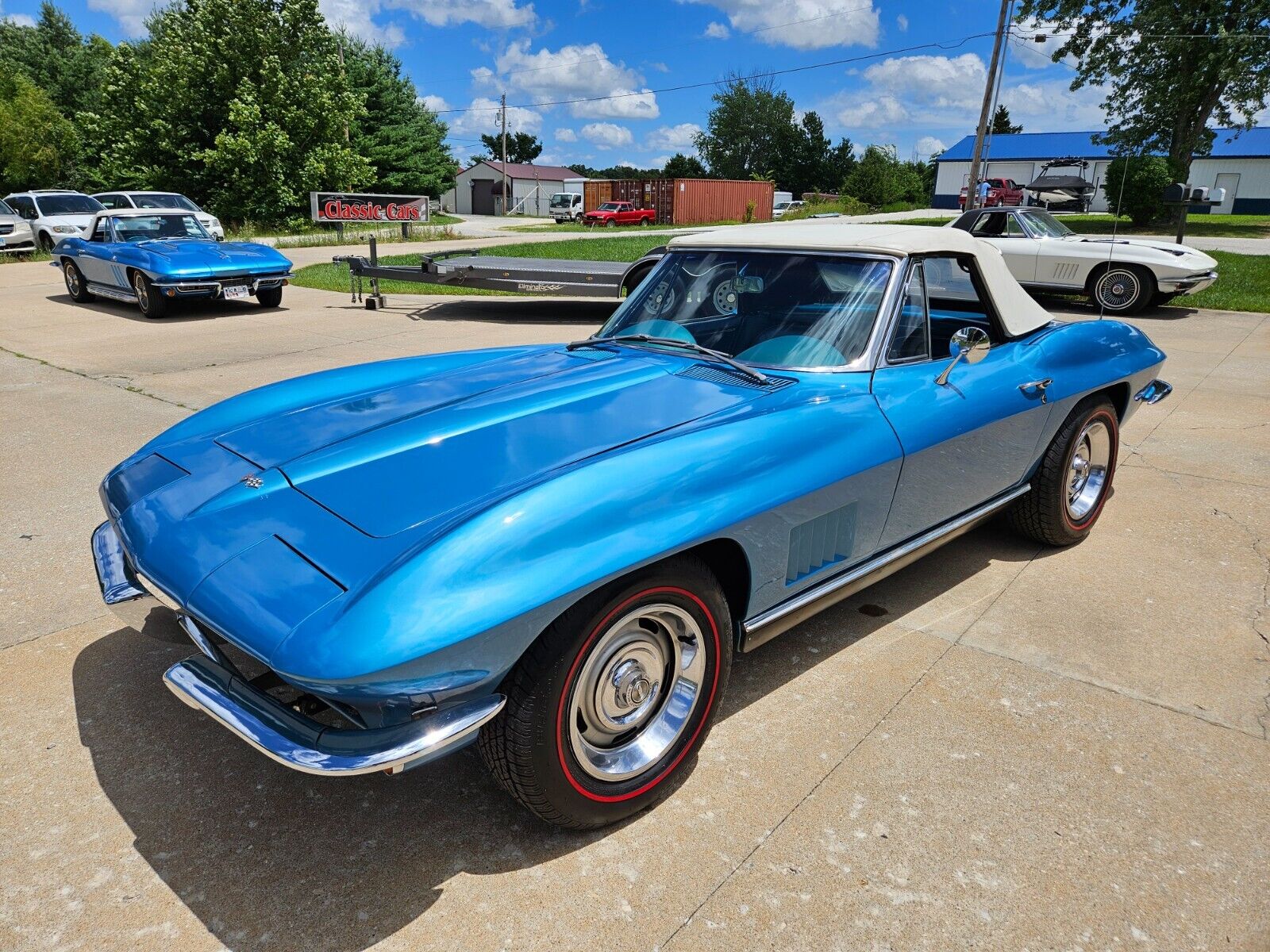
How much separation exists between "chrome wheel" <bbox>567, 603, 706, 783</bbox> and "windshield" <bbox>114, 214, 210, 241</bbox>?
11986 millimetres

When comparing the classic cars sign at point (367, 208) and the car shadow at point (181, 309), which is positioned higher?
the classic cars sign at point (367, 208)

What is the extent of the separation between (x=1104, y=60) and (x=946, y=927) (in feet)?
116

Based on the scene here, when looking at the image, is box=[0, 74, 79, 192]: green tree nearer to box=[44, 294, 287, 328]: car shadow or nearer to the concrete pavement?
box=[44, 294, 287, 328]: car shadow

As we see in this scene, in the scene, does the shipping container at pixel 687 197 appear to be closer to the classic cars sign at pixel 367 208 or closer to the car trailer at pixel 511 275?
the classic cars sign at pixel 367 208

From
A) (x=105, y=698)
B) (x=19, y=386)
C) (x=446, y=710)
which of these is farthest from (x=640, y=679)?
(x=19, y=386)

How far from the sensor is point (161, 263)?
10.6m

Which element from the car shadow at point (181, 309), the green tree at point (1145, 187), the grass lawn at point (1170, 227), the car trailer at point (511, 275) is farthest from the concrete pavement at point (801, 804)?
the green tree at point (1145, 187)

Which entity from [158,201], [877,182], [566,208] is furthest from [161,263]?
[877,182]

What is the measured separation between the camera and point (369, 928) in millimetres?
1931

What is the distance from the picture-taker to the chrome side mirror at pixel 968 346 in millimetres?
3051

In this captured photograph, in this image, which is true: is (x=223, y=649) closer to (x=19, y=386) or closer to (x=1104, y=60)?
(x=19, y=386)

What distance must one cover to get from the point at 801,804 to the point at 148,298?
11280 millimetres

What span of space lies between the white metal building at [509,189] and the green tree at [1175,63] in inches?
1728

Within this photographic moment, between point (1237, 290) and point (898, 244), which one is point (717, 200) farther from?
point (898, 244)
